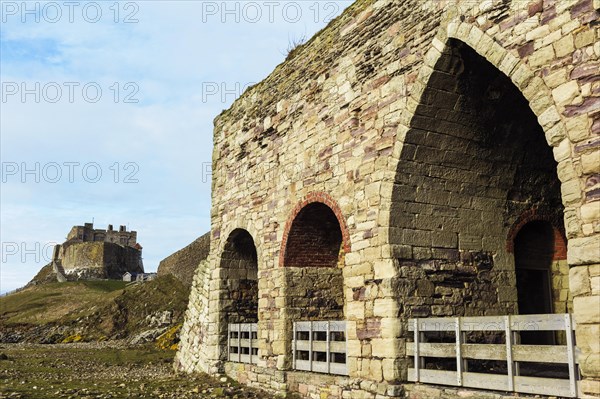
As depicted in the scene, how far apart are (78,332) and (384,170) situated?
25635mm

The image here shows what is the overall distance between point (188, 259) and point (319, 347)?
21.3 metres

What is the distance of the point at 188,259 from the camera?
3003 centimetres

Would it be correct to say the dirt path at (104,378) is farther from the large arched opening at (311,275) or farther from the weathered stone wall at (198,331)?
the large arched opening at (311,275)

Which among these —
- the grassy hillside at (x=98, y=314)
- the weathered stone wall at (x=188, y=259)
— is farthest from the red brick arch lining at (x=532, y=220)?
the weathered stone wall at (x=188, y=259)

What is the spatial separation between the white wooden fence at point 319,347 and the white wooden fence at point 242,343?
1.60m

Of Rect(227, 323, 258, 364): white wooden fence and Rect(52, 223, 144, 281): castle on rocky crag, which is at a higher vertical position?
Rect(52, 223, 144, 281): castle on rocky crag

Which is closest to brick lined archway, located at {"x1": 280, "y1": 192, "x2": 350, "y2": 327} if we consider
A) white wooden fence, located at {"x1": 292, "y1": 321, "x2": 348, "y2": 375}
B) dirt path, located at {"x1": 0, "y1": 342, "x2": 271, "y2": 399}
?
white wooden fence, located at {"x1": 292, "y1": 321, "x2": 348, "y2": 375}

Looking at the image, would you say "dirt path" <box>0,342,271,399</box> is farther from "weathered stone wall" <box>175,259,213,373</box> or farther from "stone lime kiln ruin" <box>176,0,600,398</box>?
"stone lime kiln ruin" <box>176,0,600,398</box>

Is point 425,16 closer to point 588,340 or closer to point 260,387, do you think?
point 588,340

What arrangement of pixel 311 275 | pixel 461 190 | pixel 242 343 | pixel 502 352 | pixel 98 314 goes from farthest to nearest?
pixel 98 314 → pixel 242 343 → pixel 311 275 → pixel 461 190 → pixel 502 352

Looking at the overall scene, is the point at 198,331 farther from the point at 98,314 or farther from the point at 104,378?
the point at 98,314

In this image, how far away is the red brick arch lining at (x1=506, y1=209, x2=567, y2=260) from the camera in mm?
9008

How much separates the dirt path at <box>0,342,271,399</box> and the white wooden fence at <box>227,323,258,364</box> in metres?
0.60

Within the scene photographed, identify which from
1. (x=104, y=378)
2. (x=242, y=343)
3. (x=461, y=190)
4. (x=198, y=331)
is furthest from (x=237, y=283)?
(x=461, y=190)
